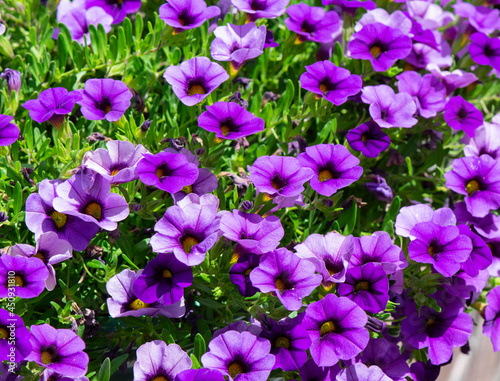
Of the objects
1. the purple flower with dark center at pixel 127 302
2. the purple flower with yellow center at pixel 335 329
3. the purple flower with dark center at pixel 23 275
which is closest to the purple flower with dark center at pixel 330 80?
the purple flower with yellow center at pixel 335 329

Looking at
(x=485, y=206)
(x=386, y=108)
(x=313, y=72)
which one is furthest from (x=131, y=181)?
(x=485, y=206)

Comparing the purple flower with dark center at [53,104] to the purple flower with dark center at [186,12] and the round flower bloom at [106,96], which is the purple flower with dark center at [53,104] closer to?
the round flower bloom at [106,96]

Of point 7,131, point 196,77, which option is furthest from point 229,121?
point 7,131

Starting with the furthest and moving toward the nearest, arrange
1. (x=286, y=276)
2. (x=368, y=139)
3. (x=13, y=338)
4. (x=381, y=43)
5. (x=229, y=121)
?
(x=381, y=43)
(x=368, y=139)
(x=229, y=121)
(x=286, y=276)
(x=13, y=338)

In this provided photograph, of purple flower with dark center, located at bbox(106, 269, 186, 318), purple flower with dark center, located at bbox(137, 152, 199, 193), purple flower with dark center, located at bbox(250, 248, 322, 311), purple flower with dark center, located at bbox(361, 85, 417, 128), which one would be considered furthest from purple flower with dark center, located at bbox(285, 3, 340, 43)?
A: purple flower with dark center, located at bbox(106, 269, 186, 318)

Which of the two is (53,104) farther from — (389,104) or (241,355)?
(389,104)
